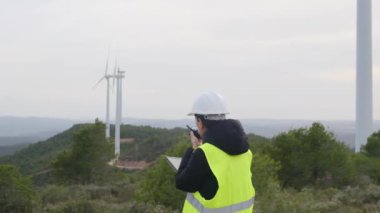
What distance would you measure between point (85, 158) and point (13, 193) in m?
12.0

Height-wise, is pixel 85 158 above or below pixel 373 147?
below

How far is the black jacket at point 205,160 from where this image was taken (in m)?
3.82

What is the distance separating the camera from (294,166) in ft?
80.0

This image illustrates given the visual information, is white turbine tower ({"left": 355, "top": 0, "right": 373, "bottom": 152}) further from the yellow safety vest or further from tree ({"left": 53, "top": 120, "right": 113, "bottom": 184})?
the yellow safety vest

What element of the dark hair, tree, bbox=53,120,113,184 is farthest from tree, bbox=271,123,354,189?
the dark hair

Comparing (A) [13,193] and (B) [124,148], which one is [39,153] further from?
(A) [13,193]

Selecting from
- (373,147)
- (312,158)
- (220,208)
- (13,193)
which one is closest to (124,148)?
(373,147)

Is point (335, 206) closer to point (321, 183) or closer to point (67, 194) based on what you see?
point (67, 194)

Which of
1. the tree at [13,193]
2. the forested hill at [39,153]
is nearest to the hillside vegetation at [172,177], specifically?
the tree at [13,193]

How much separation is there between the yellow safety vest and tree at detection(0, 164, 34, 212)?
11.9 metres

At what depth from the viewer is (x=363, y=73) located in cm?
3353

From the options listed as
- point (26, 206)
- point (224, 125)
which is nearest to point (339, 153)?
point (26, 206)

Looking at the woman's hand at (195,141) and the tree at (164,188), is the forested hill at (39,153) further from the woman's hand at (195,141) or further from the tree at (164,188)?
the woman's hand at (195,141)

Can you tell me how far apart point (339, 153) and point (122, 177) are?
10.7 meters
